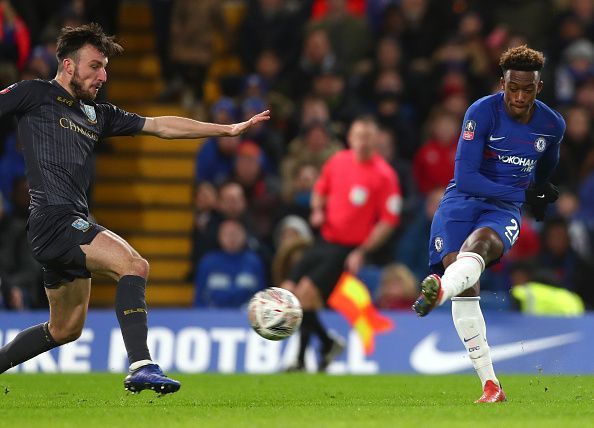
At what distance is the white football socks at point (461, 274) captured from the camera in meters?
8.27

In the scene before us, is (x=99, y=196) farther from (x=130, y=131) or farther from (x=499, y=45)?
(x=130, y=131)

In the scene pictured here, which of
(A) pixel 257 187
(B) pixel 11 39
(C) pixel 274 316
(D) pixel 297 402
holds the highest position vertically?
(B) pixel 11 39

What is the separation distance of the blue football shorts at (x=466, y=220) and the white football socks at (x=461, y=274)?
19.4 inches

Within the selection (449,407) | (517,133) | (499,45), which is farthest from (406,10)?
(449,407)

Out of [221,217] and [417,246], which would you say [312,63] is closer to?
[221,217]

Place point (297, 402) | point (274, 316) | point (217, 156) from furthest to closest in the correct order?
point (217, 156) → point (274, 316) → point (297, 402)

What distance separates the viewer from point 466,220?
9.17 meters

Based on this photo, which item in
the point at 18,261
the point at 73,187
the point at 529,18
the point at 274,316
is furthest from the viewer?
the point at 529,18

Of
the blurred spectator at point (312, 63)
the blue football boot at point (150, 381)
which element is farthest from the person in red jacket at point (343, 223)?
the blue football boot at point (150, 381)

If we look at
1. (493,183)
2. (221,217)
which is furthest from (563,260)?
(493,183)

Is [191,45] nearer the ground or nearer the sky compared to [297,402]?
nearer the sky

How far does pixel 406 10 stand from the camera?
1875 centimetres

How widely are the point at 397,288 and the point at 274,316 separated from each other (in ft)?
16.1

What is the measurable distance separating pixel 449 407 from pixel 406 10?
36.1 ft
